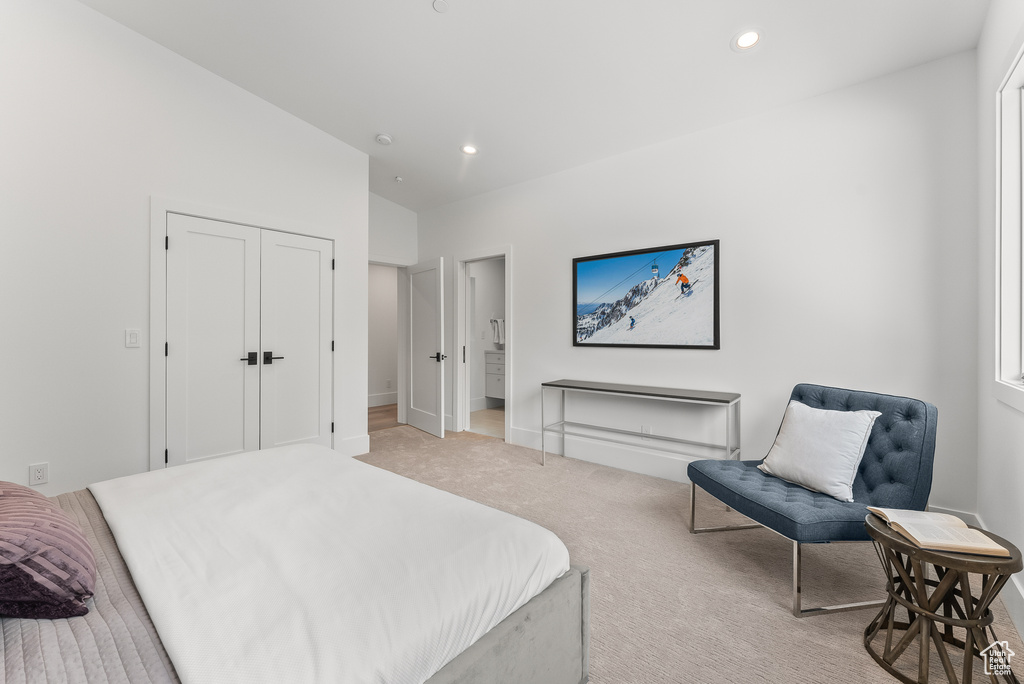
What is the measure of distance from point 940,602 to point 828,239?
220 cm

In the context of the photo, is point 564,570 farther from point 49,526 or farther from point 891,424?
point 891,424

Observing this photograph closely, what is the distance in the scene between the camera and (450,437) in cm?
491

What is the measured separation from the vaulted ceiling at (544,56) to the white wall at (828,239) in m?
0.21

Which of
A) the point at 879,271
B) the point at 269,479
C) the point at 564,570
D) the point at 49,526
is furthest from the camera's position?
the point at 879,271

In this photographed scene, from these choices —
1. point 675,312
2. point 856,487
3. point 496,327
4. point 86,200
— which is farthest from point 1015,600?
point 496,327

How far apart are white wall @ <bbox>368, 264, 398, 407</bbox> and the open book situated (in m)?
6.30

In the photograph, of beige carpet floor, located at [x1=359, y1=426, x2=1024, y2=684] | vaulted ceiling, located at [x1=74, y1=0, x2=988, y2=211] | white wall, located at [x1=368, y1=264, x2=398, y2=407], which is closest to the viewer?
beige carpet floor, located at [x1=359, y1=426, x2=1024, y2=684]

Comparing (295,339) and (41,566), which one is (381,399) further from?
(41,566)

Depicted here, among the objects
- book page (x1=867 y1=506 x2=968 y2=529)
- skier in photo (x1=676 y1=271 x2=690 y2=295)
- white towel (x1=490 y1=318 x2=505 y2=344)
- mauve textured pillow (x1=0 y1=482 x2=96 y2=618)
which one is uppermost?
skier in photo (x1=676 y1=271 x2=690 y2=295)

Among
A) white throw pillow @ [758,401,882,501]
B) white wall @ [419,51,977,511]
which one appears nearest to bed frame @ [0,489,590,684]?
white throw pillow @ [758,401,882,501]

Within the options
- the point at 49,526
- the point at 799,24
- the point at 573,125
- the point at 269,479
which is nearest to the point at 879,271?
the point at 799,24

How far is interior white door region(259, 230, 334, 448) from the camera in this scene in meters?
3.58

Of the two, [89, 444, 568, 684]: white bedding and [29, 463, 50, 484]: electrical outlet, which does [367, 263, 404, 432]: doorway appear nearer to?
[29, 463, 50, 484]: electrical outlet

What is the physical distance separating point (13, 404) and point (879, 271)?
16.8ft
